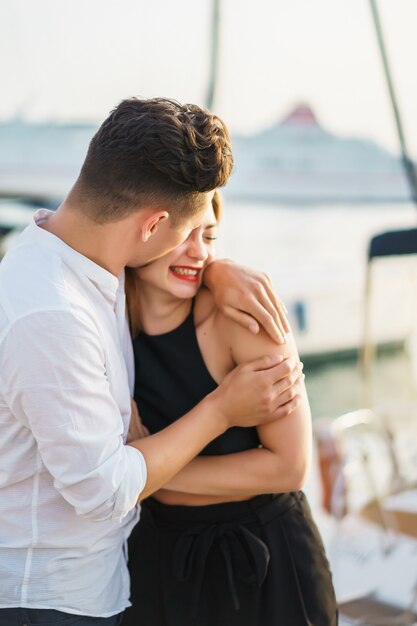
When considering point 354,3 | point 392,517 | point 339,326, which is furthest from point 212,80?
point 392,517

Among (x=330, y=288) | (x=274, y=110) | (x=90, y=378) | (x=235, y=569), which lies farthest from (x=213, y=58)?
→ (x=90, y=378)

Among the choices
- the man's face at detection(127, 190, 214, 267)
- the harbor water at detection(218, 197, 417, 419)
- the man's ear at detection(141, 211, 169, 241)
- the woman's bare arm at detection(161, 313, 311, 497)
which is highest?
the man's ear at detection(141, 211, 169, 241)

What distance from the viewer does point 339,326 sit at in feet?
25.8

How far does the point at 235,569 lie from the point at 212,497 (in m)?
0.12

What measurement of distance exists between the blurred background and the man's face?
3851 mm

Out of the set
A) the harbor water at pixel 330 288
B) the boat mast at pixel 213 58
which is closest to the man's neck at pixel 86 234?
the boat mast at pixel 213 58

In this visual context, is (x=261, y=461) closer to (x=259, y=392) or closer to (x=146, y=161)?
(x=259, y=392)

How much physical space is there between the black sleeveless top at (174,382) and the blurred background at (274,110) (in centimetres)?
364

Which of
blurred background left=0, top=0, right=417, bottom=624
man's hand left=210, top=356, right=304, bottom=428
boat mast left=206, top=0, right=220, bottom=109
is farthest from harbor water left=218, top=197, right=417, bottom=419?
man's hand left=210, top=356, right=304, bottom=428

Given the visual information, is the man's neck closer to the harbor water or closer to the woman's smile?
the woman's smile

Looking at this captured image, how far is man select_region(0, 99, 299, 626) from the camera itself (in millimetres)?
1073

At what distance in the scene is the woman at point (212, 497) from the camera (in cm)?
136

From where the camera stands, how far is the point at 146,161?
1149 mm

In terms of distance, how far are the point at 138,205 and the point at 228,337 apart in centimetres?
31
